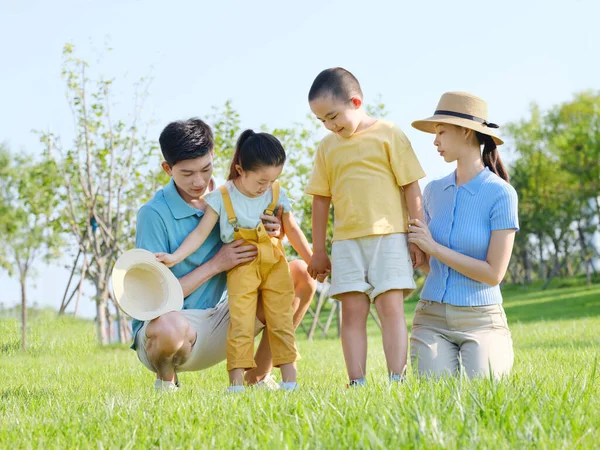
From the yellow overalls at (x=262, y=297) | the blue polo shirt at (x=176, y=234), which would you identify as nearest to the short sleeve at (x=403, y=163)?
the yellow overalls at (x=262, y=297)

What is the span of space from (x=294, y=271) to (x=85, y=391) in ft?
4.81

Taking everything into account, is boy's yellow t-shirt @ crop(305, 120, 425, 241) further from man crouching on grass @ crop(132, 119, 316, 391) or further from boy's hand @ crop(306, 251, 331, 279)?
man crouching on grass @ crop(132, 119, 316, 391)

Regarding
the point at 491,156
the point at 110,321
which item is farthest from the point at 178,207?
the point at 110,321

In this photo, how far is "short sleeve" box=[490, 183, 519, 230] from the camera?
3.79 metres

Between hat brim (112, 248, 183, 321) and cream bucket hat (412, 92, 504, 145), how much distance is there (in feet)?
5.24

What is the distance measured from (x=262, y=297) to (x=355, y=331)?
1.83ft

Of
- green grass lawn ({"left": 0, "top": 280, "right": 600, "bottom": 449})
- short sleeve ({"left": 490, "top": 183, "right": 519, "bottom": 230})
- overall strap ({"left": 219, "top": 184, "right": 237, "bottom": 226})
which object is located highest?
overall strap ({"left": 219, "top": 184, "right": 237, "bottom": 226})

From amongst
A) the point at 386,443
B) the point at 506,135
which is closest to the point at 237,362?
the point at 386,443

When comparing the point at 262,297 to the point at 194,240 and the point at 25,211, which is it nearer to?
the point at 194,240

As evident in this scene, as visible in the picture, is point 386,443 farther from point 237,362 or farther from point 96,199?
point 96,199

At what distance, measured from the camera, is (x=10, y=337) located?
18.6 feet

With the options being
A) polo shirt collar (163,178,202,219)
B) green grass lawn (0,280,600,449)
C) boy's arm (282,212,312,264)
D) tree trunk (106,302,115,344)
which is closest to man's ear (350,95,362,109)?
boy's arm (282,212,312,264)

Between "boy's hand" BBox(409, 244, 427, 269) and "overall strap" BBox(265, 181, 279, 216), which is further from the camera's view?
"overall strap" BBox(265, 181, 279, 216)

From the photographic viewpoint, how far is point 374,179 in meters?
3.89
